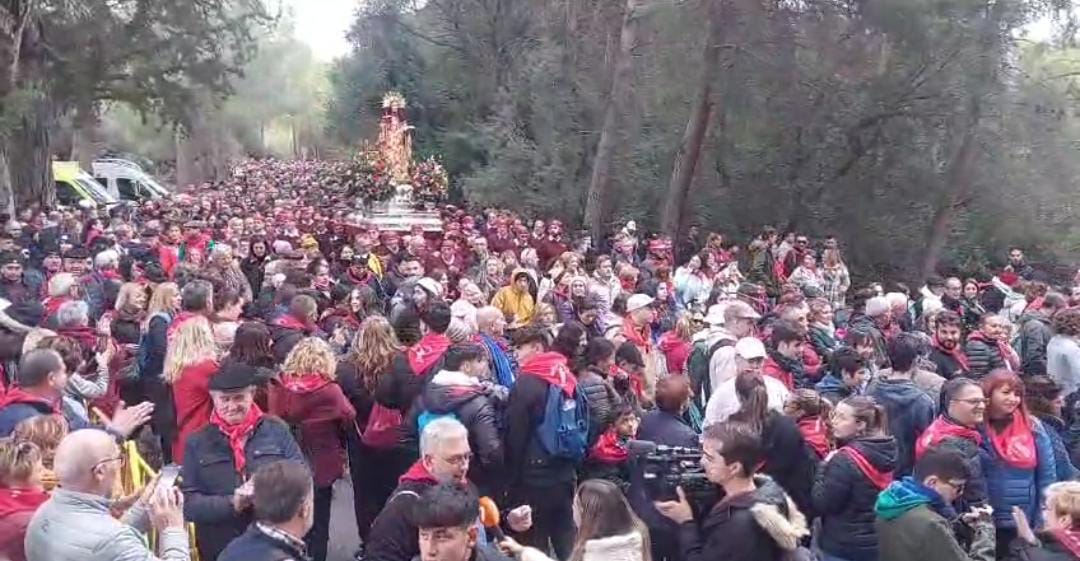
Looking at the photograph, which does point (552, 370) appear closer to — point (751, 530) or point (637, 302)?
point (751, 530)

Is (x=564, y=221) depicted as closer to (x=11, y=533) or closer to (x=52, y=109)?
(x=52, y=109)

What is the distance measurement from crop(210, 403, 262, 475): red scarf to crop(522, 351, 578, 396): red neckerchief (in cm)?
154

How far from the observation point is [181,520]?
11.7 feet

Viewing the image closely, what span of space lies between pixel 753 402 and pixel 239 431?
2.42 metres

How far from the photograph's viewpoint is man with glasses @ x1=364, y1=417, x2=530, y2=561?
374cm

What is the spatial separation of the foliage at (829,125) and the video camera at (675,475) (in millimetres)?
15977

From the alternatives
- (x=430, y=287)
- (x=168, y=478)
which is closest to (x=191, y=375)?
(x=168, y=478)

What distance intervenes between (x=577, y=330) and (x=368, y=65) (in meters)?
31.9

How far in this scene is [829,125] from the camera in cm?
2116

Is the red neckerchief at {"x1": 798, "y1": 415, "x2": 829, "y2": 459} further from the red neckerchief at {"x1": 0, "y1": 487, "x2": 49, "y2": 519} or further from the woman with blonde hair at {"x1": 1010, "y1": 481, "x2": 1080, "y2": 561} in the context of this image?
the red neckerchief at {"x1": 0, "y1": 487, "x2": 49, "y2": 519}

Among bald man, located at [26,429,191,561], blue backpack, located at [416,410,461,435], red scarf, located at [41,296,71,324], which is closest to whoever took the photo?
bald man, located at [26,429,191,561]

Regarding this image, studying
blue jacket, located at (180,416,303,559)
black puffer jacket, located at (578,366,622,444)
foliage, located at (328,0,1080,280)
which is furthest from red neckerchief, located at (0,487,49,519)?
foliage, located at (328,0,1080,280)

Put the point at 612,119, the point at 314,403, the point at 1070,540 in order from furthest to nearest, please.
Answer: the point at 612,119
the point at 314,403
the point at 1070,540

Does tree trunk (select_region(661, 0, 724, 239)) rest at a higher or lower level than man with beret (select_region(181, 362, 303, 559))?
higher
